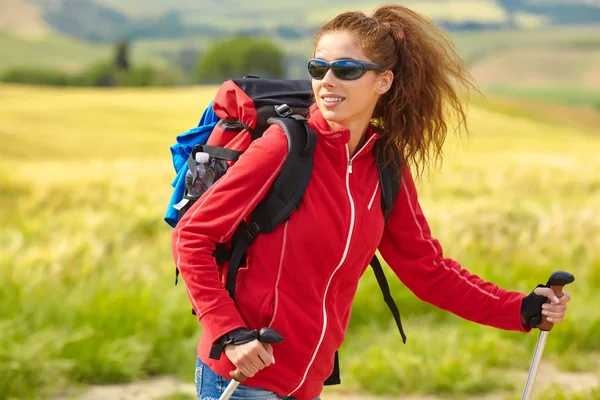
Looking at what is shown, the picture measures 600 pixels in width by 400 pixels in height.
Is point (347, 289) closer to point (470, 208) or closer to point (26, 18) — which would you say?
point (470, 208)

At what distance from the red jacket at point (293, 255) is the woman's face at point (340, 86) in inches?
2.0

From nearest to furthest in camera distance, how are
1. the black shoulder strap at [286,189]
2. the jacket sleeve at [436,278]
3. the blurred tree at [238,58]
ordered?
the black shoulder strap at [286,189] → the jacket sleeve at [436,278] → the blurred tree at [238,58]

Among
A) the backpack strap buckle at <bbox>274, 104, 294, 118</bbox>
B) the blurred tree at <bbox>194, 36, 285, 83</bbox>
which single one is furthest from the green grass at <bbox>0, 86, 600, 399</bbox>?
the blurred tree at <bbox>194, 36, 285, 83</bbox>

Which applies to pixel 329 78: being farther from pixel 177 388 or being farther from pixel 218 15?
pixel 218 15

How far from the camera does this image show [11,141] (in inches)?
482

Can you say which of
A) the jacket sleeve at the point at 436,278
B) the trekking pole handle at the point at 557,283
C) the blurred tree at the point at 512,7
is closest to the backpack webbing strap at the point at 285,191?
the jacket sleeve at the point at 436,278

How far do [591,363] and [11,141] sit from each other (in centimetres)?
913

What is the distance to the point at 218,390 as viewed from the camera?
2340 millimetres

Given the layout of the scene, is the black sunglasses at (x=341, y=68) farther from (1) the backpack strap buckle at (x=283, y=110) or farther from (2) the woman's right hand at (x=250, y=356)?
(2) the woman's right hand at (x=250, y=356)

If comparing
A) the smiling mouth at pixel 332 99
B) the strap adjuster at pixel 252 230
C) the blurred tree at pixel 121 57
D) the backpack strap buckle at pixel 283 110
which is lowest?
the strap adjuster at pixel 252 230

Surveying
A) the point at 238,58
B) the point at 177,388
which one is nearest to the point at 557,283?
the point at 177,388

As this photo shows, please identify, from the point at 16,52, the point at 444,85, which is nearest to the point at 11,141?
the point at 444,85

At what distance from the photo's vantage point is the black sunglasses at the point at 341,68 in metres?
2.28

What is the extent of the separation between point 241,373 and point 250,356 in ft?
0.25
